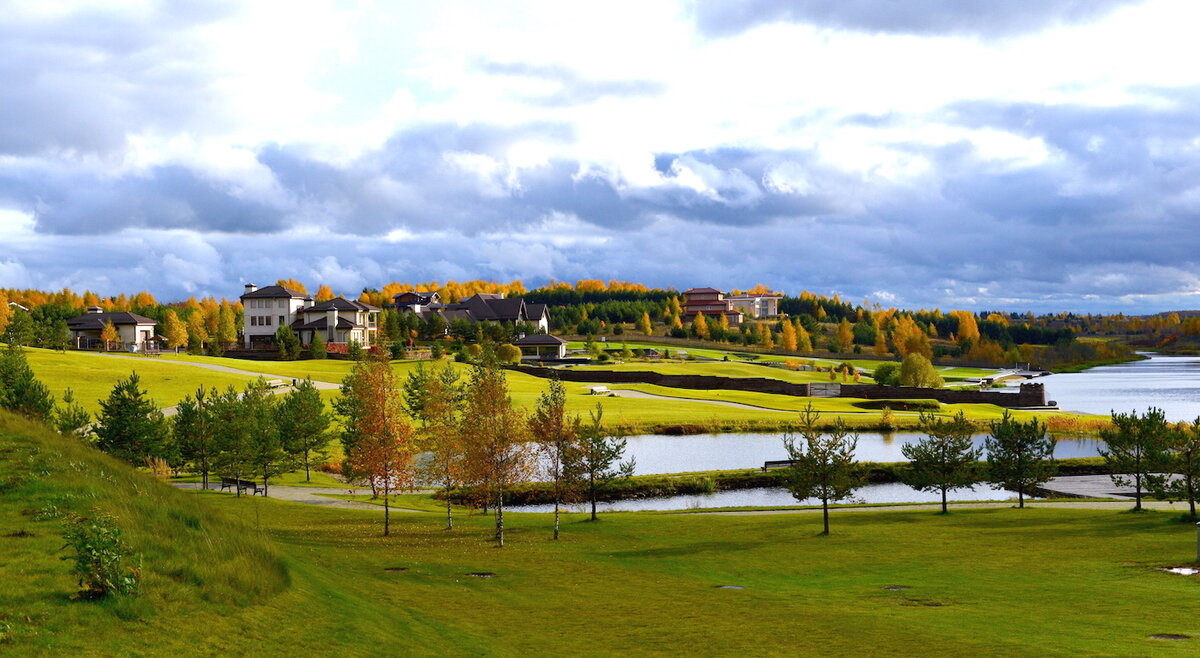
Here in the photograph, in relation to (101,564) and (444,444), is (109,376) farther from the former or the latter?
(101,564)

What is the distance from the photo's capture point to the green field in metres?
15.8

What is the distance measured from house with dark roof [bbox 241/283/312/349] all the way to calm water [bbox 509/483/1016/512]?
362 ft

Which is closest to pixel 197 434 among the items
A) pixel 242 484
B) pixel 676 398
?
pixel 242 484

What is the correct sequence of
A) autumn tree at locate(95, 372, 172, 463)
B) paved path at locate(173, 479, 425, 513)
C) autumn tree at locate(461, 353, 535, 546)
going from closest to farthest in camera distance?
autumn tree at locate(461, 353, 535, 546)
paved path at locate(173, 479, 425, 513)
autumn tree at locate(95, 372, 172, 463)

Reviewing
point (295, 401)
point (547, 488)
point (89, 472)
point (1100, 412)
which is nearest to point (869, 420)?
point (1100, 412)

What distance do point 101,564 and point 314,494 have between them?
37894 millimetres

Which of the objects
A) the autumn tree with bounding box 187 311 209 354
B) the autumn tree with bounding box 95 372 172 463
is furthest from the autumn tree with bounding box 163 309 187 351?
the autumn tree with bounding box 95 372 172 463

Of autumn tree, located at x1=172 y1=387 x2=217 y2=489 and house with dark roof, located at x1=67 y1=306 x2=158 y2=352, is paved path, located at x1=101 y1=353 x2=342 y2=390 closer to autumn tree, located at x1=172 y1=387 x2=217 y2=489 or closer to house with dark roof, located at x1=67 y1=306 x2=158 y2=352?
house with dark roof, located at x1=67 y1=306 x2=158 y2=352

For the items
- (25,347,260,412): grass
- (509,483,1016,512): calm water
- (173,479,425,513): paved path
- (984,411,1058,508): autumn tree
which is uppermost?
(25,347,260,412): grass

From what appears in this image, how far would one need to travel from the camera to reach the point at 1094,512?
140 feet

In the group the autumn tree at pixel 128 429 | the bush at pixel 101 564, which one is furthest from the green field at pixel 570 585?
the autumn tree at pixel 128 429

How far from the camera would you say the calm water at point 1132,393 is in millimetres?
108519

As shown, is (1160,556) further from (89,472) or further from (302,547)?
(89,472)

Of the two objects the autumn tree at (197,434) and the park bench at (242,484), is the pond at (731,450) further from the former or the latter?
the autumn tree at (197,434)
